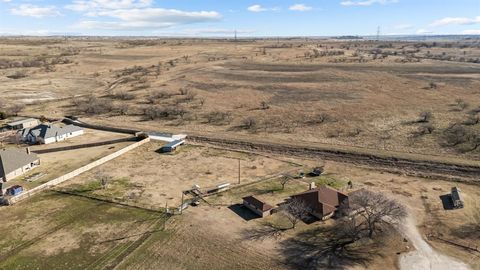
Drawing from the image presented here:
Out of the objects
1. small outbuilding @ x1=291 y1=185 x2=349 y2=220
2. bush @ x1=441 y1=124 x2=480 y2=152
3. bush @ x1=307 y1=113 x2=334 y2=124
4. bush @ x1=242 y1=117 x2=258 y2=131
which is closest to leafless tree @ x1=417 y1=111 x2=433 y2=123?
bush @ x1=441 y1=124 x2=480 y2=152

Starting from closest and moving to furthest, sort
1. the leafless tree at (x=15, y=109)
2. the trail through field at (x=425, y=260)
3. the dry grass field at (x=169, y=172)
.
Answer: the trail through field at (x=425, y=260)
the dry grass field at (x=169, y=172)
the leafless tree at (x=15, y=109)

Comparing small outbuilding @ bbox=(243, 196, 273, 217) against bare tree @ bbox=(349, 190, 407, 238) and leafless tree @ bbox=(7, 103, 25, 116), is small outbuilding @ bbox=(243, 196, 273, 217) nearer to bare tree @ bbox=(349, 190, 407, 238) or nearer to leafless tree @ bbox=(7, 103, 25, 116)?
bare tree @ bbox=(349, 190, 407, 238)

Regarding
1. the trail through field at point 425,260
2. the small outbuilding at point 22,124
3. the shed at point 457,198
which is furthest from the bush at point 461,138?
the small outbuilding at point 22,124

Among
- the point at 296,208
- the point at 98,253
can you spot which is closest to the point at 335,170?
the point at 296,208

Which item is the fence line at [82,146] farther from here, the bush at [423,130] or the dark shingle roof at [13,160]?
the bush at [423,130]

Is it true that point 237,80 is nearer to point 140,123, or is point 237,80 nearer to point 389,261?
point 140,123

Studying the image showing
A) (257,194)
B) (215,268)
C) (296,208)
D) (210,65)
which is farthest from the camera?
(210,65)
